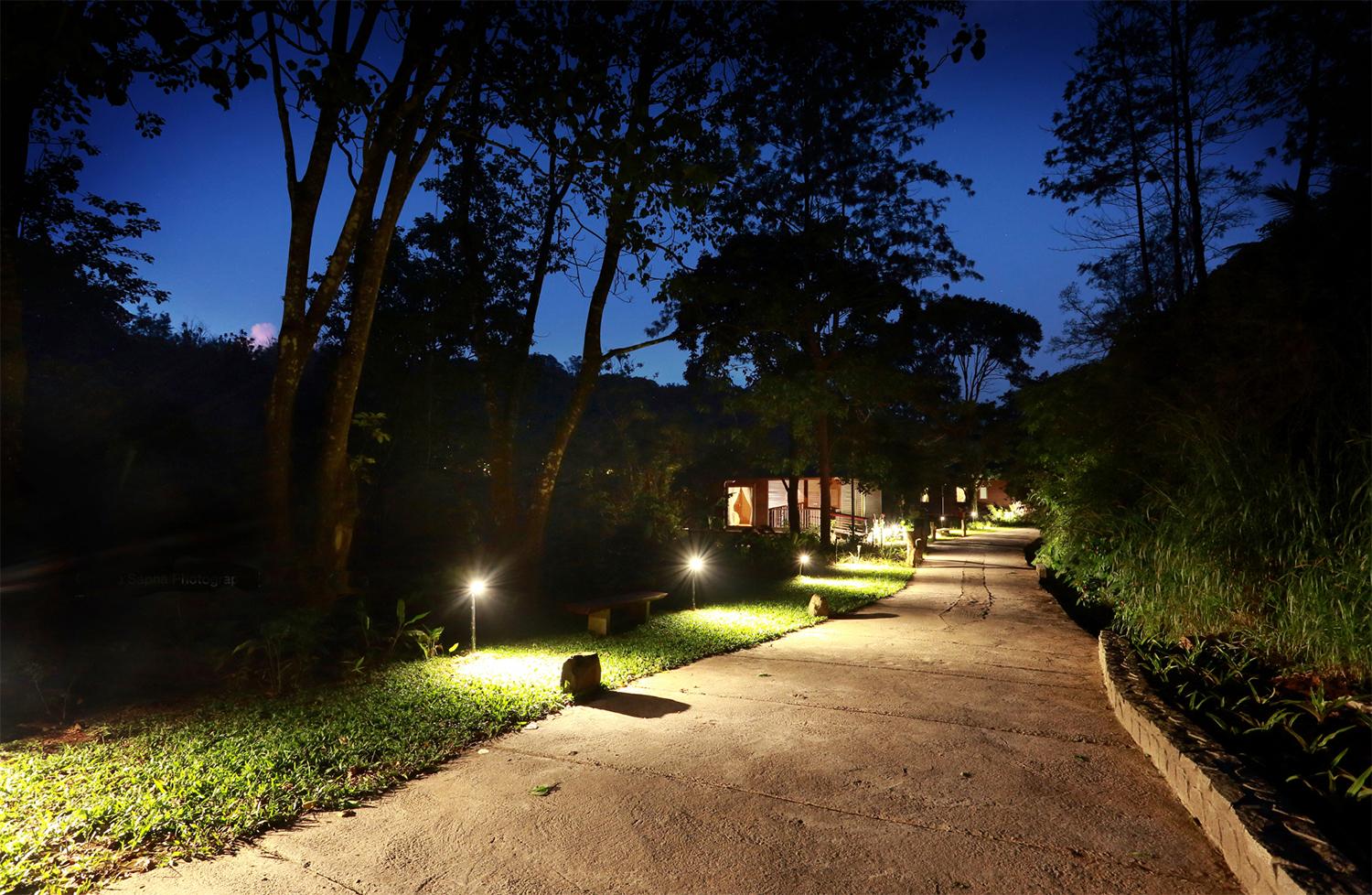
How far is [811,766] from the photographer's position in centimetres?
397

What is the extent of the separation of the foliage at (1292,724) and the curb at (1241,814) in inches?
6.2

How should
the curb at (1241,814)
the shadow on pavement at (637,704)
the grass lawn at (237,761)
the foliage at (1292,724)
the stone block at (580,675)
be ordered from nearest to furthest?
the curb at (1241,814) → the foliage at (1292,724) → the grass lawn at (237,761) → the shadow on pavement at (637,704) → the stone block at (580,675)

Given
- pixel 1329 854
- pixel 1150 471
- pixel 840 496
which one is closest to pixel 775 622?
pixel 1150 471

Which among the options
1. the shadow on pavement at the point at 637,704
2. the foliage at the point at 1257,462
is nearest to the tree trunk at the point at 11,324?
the shadow on pavement at the point at 637,704

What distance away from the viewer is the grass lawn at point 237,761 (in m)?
3.12

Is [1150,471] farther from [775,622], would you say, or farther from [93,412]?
[93,412]

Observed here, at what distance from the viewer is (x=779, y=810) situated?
11.2 ft

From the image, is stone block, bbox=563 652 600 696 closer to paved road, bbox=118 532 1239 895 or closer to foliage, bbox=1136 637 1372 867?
paved road, bbox=118 532 1239 895

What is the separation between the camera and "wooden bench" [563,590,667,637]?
835cm

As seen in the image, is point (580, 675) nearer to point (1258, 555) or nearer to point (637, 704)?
point (637, 704)

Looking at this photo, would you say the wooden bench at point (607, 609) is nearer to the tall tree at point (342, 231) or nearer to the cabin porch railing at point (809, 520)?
the tall tree at point (342, 231)

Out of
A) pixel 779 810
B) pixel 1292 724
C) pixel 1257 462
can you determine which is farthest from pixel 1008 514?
pixel 779 810

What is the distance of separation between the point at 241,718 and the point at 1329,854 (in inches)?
237

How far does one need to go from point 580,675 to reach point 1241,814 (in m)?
4.16
